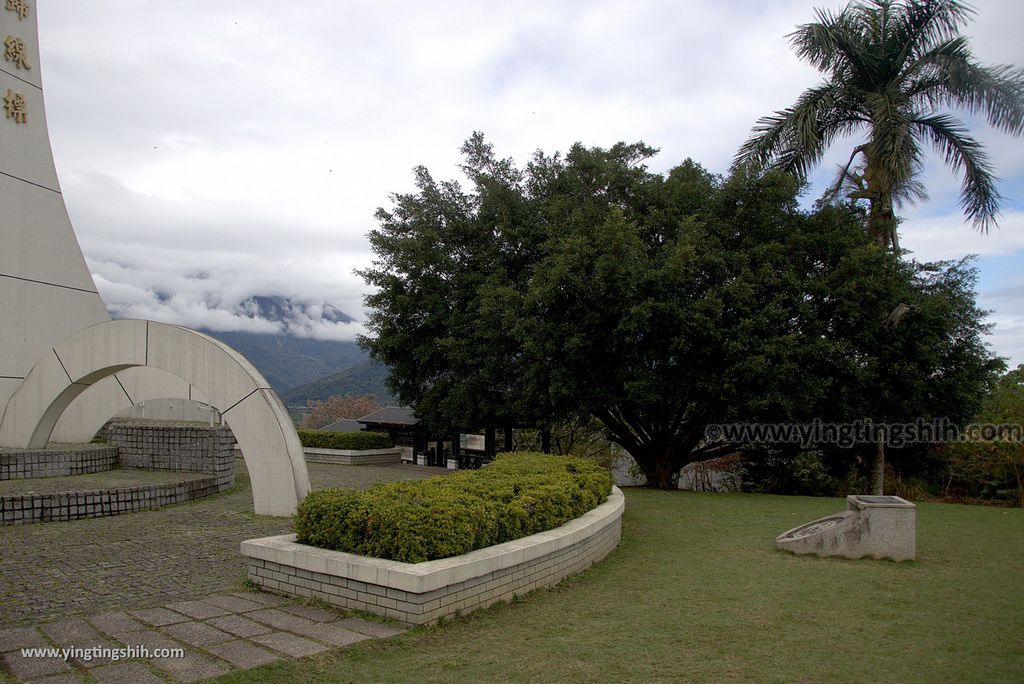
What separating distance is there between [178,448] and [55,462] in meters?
2.03

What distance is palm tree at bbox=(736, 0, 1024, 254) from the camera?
14.5 metres

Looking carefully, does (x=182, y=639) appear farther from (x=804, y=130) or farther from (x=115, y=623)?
(x=804, y=130)

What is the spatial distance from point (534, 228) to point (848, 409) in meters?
8.71

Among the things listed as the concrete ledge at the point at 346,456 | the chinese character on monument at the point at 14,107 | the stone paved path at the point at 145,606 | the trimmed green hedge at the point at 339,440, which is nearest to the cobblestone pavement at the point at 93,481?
the stone paved path at the point at 145,606

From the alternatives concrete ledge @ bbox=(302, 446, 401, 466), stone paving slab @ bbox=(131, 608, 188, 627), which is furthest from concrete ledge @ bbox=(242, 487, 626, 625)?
concrete ledge @ bbox=(302, 446, 401, 466)

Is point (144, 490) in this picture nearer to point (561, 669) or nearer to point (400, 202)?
point (561, 669)

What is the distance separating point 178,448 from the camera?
13523 mm

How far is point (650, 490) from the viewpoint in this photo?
15812 millimetres

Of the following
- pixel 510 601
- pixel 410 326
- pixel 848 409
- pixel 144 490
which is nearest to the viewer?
pixel 510 601

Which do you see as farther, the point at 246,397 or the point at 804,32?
the point at 804,32

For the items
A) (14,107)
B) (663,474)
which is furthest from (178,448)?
(663,474)

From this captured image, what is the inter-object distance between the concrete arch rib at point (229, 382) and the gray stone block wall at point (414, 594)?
12.8 feet

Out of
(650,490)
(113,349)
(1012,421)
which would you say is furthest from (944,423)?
(113,349)

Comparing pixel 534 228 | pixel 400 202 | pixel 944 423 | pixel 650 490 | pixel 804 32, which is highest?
pixel 804 32
